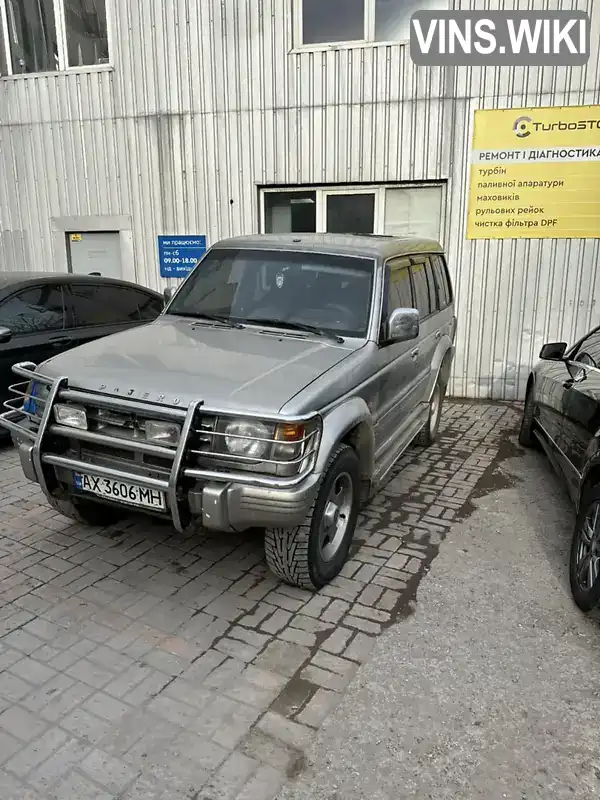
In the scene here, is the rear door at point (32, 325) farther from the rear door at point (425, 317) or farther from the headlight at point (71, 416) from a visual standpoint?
the rear door at point (425, 317)

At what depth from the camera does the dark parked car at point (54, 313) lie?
5.90 meters

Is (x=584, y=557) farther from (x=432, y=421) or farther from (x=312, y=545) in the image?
(x=432, y=421)

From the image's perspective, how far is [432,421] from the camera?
654 cm

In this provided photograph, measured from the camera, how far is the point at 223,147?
880cm

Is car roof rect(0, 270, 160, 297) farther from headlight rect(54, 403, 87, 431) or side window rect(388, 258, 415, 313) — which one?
side window rect(388, 258, 415, 313)

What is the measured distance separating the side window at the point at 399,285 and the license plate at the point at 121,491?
218cm

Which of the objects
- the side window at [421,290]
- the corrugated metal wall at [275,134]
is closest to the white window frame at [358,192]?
the corrugated metal wall at [275,134]

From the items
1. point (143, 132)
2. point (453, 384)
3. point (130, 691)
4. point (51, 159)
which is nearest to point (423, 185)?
point (453, 384)

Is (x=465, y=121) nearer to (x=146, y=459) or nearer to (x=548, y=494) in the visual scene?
(x=548, y=494)

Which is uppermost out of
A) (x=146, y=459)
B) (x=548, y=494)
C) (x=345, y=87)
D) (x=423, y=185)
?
(x=345, y=87)

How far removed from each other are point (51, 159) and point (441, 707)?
32.8ft

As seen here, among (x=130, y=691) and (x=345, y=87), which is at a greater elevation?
(x=345, y=87)

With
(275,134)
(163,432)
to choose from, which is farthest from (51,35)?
(163,432)

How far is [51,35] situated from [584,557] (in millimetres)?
10728
